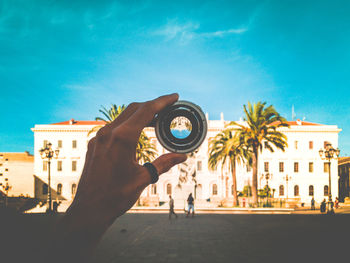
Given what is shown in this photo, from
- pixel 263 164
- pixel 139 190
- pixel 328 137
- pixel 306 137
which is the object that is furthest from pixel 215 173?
pixel 139 190

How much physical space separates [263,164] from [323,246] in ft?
171

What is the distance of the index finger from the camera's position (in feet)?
5.21

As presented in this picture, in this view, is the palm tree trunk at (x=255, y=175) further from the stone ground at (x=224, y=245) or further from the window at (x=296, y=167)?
the window at (x=296, y=167)

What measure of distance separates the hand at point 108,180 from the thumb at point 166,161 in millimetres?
133

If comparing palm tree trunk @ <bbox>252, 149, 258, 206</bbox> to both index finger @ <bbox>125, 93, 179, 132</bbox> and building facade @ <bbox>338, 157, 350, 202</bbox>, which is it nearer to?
index finger @ <bbox>125, 93, 179, 132</bbox>

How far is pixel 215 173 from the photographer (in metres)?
61.2

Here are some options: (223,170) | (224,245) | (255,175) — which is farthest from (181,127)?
(223,170)

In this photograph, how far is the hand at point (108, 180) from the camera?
1.36 metres

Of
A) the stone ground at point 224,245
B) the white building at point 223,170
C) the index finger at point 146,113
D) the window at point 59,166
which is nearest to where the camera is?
the index finger at point 146,113

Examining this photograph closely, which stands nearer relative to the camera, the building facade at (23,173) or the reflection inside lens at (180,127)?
the reflection inside lens at (180,127)

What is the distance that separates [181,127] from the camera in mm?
2264

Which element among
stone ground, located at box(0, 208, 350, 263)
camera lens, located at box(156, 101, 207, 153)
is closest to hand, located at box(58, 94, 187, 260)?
camera lens, located at box(156, 101, 207, 153)

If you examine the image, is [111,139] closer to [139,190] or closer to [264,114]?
[139,190]

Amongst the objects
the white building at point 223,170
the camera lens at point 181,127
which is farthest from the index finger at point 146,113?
the white building at point 223,170
